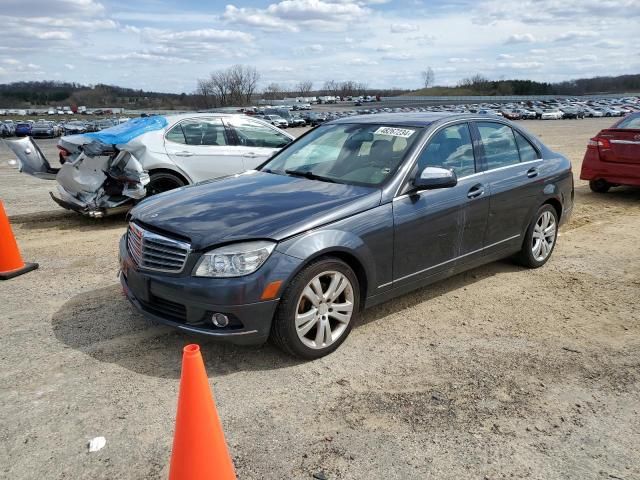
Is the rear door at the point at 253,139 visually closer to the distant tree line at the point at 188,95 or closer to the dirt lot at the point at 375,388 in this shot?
the dirt lot at the point at 375,388

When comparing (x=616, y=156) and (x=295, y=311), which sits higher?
(x=616, y=156)

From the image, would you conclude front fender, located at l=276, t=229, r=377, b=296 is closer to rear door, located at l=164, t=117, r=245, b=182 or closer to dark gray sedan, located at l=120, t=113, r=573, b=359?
dark gray sedan, located at l=120, t=113, r=573, b=359

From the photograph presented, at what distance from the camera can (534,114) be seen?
66.4 m

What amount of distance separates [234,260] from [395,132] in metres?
2.01

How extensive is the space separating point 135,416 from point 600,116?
253ft

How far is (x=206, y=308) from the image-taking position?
11.3ft

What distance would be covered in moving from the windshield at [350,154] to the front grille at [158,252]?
144 centimetres

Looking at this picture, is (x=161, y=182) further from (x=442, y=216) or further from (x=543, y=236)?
(x=543, y=236)

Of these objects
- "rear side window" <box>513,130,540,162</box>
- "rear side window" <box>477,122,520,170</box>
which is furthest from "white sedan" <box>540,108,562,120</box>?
"rear side window" <box>477,122,520,170</box>

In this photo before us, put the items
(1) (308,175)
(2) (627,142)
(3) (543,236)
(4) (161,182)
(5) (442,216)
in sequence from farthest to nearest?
(2) (627,142) < (4) (161,182) < (3) (543,236) < (1) (308,175) < (5) (442,216)

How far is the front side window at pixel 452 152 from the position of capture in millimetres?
4477

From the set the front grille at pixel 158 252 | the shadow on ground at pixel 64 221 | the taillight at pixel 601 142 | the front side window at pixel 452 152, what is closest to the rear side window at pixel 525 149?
the front side window at pixel 452 152

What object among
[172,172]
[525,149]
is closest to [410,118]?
[525,149]

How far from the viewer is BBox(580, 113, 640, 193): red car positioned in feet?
29.7
